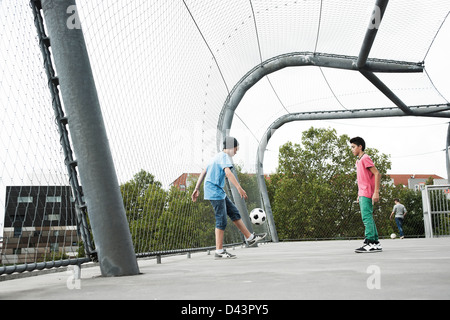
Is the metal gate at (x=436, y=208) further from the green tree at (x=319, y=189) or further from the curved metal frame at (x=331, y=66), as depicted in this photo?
Answer: the green tree at (x=319, y=189)

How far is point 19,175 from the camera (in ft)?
10.3

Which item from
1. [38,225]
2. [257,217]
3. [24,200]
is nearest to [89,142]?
[24,200]

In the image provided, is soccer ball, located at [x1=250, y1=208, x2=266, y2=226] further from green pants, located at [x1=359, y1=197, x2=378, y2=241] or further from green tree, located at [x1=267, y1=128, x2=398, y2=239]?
green tree, located at [x1=267, y1=128, x2=398, y2=239]

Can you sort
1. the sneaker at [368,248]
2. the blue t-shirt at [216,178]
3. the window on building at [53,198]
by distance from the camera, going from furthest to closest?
the blue t-shirt at [216,178], the sneaker at [368,248], the window on building at [53,198]

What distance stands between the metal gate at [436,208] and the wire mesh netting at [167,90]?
3334 mm

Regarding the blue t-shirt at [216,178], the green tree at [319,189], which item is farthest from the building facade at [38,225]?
the green tree at [319,189]

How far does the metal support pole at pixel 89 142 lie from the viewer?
3.12 m

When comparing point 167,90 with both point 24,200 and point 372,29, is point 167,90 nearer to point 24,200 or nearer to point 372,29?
point 24,200

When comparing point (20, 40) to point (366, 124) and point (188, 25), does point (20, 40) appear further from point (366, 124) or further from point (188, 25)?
point (366, 124)

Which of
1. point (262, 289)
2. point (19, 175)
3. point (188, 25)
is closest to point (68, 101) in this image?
point (19, 175)

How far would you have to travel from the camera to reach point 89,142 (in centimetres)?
316

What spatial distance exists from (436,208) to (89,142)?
49.2ft

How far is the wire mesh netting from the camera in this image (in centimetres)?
333

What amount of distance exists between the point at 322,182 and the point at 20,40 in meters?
36.8
